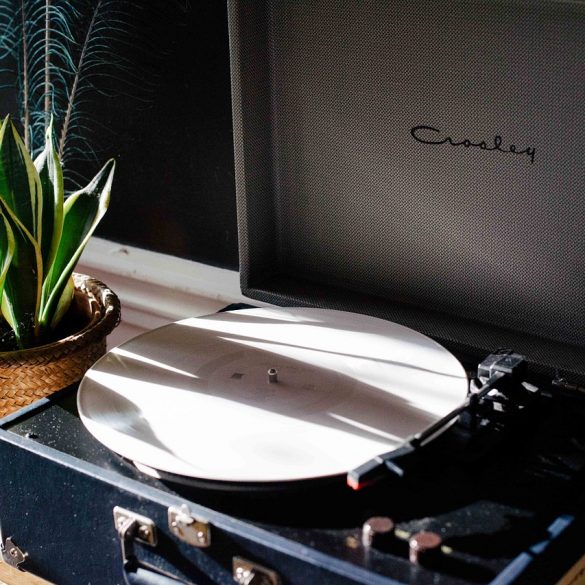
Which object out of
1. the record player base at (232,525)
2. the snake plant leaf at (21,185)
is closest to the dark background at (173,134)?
the snake plant leaf at (21,185)

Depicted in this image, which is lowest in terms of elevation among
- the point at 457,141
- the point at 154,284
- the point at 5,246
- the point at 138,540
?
the point at 154,284

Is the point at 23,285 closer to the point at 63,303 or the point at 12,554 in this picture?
the point at 63,303

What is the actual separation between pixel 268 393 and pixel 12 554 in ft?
0.94

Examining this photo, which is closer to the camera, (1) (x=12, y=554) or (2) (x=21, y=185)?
(1) (x=12, y=554)

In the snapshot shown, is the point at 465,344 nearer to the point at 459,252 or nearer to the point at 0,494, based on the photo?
the point at 459,252

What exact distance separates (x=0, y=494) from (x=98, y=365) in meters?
0.15

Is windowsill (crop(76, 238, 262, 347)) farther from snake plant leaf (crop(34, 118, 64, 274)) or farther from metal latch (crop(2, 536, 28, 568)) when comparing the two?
metal latch (crop(2, 536, 28, 568))

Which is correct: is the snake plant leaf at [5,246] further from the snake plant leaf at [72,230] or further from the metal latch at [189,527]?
the metal latch at [189,527]

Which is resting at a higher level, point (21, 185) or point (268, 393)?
point (21, 185)

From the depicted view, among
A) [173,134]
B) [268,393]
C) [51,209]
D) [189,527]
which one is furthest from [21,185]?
[189,527]

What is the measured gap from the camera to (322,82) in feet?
3.81

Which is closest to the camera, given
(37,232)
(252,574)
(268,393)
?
(252,574)

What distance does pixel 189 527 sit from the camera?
81 centimetres

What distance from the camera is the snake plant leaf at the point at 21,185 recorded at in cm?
118
